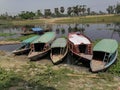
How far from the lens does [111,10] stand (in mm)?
162500

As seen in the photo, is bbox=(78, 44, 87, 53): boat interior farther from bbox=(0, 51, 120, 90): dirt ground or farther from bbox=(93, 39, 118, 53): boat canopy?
bbox=(0, 51, 120, 90): dirt ground

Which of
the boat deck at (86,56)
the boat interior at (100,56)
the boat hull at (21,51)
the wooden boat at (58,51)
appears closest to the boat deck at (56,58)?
the wooden boat at (58,51)

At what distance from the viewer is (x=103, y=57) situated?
2166 centimetres

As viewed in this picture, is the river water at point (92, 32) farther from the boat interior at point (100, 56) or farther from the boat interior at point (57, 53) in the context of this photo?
the boat interior at point (100, 56)

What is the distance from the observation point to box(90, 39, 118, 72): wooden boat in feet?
64.7


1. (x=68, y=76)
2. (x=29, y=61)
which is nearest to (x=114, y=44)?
(x=68, y=76)

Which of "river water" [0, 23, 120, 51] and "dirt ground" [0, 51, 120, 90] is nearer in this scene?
"dirt ground" [0, 51, 120, 90]

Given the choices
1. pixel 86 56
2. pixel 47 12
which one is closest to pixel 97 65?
pixel 86 56

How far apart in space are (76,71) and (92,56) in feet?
9.38

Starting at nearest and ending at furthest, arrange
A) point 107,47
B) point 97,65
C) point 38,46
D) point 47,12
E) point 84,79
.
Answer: point 84,79, point 97,65, point 107,47, point 38,46, point 47,12

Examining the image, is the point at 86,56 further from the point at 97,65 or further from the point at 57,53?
the point at 57,53

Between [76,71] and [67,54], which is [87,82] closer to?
[76,71]

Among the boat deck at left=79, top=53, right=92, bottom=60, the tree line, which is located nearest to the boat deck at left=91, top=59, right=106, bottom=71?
the boat deck at left=79, top=53, right=92, bottom=60

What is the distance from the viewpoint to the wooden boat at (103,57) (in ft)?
64.7
